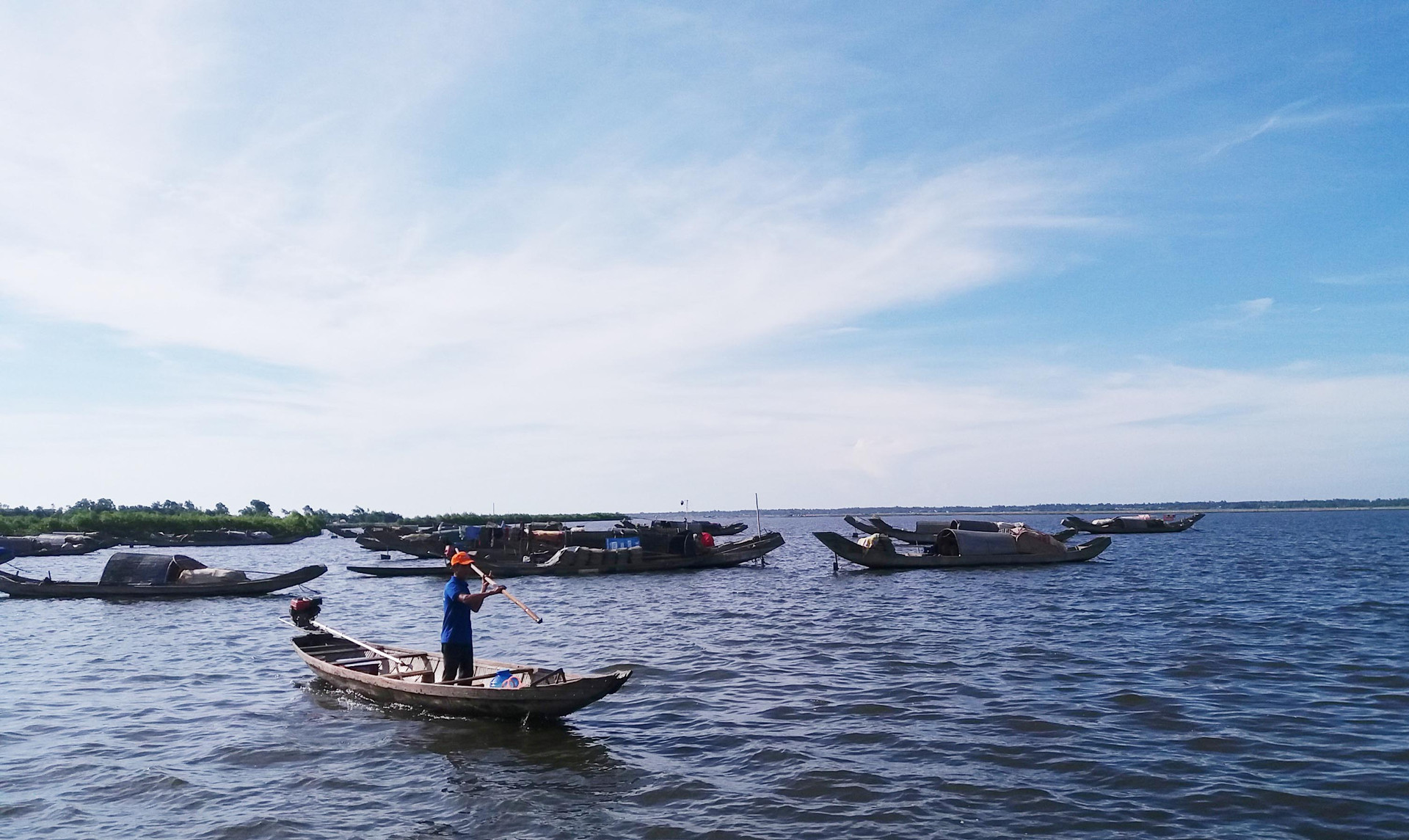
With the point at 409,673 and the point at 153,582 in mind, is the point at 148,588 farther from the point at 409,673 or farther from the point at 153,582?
the point at 409,673

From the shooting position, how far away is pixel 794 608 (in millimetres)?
29016

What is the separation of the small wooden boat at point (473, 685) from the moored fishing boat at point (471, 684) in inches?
0.4

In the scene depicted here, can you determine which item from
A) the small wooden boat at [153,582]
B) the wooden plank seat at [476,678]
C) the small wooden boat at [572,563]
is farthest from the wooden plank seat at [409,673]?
the small wooden boat at [572,563]

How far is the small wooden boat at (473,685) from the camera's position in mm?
12781

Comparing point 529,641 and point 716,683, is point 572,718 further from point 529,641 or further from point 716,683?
point 529,641

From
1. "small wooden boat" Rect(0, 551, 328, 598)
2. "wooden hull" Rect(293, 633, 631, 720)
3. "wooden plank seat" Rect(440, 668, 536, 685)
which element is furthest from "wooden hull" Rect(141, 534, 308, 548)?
"wooden plank seat" Rect(440, 668, 536, 685)

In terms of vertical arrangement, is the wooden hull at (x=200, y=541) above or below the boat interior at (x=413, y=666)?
above

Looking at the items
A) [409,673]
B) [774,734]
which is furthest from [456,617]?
[774,734]

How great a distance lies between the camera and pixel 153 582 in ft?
109

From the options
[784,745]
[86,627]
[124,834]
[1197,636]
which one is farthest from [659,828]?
[86,627]

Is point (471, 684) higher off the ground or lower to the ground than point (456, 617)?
lower

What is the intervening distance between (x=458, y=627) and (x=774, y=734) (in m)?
5.35

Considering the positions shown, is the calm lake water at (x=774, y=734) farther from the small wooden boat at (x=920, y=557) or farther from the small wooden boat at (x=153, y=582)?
the small wooden boat at (x=920, y=557)

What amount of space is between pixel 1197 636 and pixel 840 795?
48.1ft
